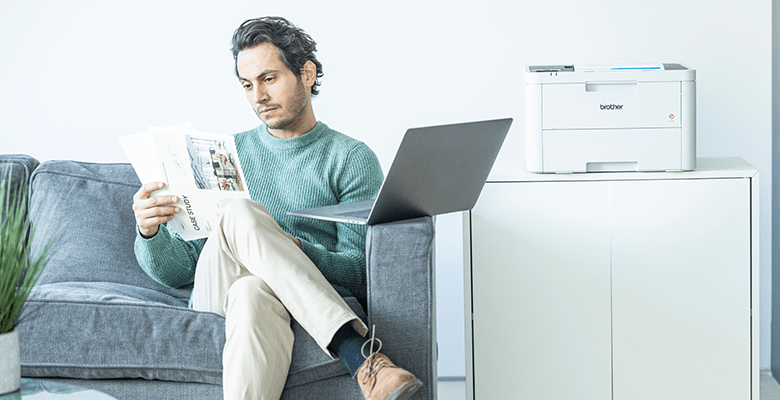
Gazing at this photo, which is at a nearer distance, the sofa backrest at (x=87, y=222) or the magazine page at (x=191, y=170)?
the magazine page at (x=191, y=170)

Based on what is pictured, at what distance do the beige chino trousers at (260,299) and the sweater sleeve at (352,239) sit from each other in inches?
5.3

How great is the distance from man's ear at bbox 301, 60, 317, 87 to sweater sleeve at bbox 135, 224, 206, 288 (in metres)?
0.53

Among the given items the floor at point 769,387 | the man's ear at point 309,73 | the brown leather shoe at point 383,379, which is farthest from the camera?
the floor at point 769,387

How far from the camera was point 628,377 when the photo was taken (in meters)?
2.04

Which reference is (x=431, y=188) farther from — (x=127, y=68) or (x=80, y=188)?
(x=127, y=68)

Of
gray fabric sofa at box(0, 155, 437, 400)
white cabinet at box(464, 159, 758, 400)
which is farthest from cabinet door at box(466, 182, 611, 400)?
gray fabric sofa at box(0, 155, 437, 400)

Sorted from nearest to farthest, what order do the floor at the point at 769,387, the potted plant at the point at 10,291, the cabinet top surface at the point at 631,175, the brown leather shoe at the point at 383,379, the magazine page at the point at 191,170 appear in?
1. the potted plant at the point at 10,291
2. the brown leather shoe at the point at 383,379
3. the magazine page at the point at 191,170
4. the cabinet top surface at the point at 631,175
5. the floor at the point at 769,387

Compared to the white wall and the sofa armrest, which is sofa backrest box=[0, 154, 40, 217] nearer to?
the white wall

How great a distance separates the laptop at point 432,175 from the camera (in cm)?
155

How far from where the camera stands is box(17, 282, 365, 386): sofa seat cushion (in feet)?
5.42

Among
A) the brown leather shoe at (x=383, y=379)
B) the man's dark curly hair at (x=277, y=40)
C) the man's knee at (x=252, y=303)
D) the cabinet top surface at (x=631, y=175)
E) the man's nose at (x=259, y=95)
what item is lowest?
the brown leather shoe at (x=383, y=379)

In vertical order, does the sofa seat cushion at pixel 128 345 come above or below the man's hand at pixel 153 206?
below

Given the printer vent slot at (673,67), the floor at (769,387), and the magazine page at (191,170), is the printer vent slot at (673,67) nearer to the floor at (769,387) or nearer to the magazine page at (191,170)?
the floor at (769,387)

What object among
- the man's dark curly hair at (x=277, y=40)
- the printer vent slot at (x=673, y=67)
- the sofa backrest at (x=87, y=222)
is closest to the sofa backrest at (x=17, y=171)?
the sofa backrest at (x=87, y=222)
